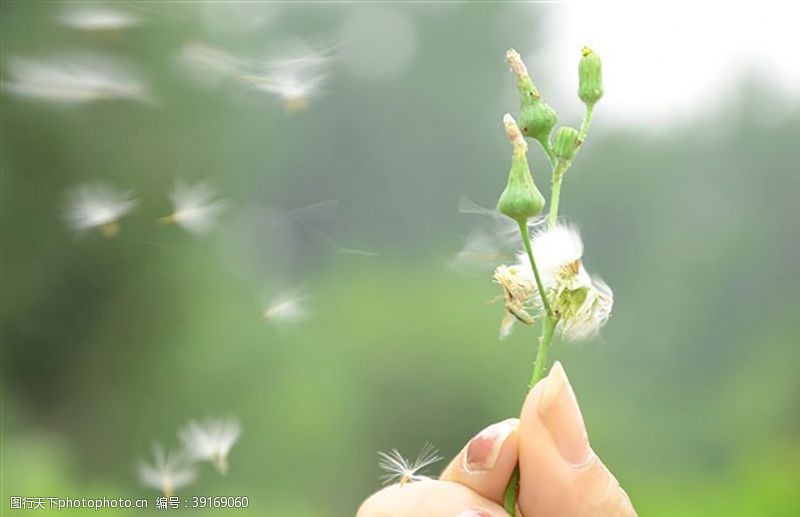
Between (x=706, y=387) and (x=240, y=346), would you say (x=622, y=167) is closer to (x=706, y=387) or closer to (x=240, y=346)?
(x=706, y=387)

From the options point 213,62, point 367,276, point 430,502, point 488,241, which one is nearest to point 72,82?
point 213,62

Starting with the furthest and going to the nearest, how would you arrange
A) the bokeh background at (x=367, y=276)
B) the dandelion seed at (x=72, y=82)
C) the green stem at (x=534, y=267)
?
the bokeh background at (x=367, y=276) → the dandelion seed at (x=72, y=82) → the green stem at (x=534, y=267)

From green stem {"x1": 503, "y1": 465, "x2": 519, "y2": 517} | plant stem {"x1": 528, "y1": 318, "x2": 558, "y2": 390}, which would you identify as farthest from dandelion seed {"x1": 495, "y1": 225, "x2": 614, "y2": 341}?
green stem {"x1": 503, "y1": 465, "x2": 519, "y2": 517}

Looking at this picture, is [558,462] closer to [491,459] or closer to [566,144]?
[491,459]

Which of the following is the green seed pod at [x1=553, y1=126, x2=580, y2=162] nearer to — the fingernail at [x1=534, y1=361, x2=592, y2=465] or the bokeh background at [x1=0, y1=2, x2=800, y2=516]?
the fingernail at [x1=534, y1=361, x2=592, y2=465]

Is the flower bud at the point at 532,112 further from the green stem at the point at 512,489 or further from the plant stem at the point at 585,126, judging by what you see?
the green stem at the point at 512,489

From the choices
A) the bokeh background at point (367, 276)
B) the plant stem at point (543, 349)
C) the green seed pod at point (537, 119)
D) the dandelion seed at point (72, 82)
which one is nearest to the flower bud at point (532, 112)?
the green seed pod at point (537, 119)
